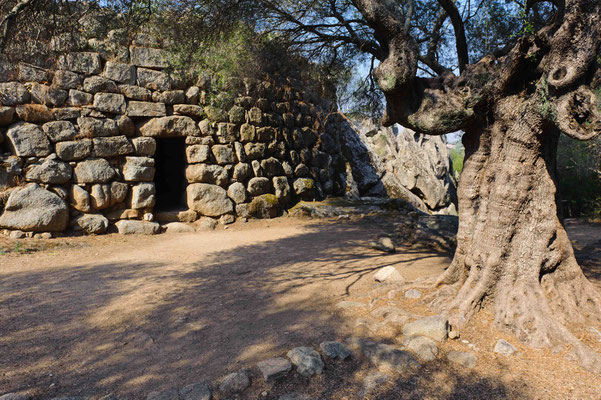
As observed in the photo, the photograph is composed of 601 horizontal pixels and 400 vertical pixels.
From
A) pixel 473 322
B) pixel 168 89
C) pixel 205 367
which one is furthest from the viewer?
pixel 168 89

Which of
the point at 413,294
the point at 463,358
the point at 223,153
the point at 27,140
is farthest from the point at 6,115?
the point at 463,358

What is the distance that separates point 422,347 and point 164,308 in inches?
97.9

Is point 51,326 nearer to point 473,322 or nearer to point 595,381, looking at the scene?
point 473,322

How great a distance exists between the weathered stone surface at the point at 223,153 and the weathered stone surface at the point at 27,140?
3.56 m

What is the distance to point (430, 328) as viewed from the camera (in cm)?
296

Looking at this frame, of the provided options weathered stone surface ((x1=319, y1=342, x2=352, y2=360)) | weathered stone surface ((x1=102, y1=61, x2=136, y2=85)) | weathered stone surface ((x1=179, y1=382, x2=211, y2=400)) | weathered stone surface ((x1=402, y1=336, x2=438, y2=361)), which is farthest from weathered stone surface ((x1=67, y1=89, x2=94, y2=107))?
weathered stone surface ((x1=402, y1=336, x2=438, y2=361))

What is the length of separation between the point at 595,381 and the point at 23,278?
6.06 metres

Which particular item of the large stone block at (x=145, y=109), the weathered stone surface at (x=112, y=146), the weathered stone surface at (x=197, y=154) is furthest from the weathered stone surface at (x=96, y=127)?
the weathered stone surface at (x=197, y=154)

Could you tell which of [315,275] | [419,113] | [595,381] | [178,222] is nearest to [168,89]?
[178,222]

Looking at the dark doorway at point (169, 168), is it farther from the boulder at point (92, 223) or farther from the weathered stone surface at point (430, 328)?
the weathered stone surface at point (430, 328)

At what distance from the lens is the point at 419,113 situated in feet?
12.0

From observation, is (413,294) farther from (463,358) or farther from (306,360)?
(306,360)

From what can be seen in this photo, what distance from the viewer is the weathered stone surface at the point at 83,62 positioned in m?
7.65

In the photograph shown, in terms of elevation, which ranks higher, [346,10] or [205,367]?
[346,10]
